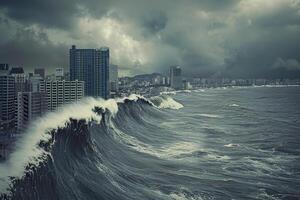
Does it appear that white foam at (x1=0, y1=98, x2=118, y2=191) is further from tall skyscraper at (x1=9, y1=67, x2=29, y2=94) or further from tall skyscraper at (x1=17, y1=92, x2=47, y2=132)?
tall skyscraper at (x1=9, y1=67, x2=29, y2=94)

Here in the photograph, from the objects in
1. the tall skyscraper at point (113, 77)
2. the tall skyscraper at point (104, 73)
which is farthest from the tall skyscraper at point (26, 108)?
the tall skyscraper at point (113, 77)

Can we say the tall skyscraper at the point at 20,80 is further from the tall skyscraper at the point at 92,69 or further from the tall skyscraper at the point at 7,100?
the tall skyscraper at the point at 92,69

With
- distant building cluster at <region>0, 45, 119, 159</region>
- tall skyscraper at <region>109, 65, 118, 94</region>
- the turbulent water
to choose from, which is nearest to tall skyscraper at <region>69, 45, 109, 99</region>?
distant building cluster at <region>0, 45, 119, 159</region>

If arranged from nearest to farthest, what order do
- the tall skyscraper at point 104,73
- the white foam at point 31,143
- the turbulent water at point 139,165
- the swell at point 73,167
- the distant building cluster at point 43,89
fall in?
1. the white foam at point 31,143
2. the swell at point 73,167
3. the turbulent water at point 139,165
4. the distant building cluster at point 43,89
5. the tall skyscraper at point 104,73

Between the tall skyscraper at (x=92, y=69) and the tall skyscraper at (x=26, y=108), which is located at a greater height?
the tall skyscraper at (x=92, y=69)

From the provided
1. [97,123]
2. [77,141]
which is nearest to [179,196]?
[77,141]

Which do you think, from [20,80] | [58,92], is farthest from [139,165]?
[20,80]

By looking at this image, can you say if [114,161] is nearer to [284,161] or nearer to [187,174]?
[187,174]
